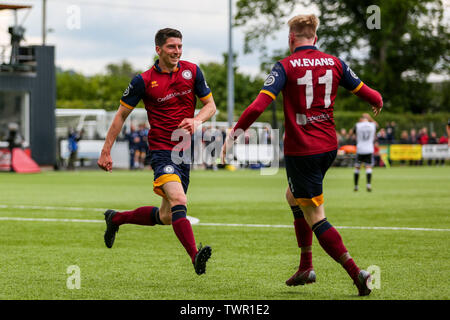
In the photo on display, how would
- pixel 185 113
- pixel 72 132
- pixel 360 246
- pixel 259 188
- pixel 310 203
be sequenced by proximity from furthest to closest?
pixel 72 132 < pixel 259 188 < pixel 360 246 < pixel 185 113 < pixel 310 203

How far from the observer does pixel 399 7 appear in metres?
51.9

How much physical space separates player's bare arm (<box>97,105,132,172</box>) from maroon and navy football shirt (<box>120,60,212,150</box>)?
8 cm

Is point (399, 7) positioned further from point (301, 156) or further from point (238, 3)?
point (301, 156)

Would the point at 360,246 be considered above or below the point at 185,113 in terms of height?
below

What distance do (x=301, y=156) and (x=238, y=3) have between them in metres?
51.5

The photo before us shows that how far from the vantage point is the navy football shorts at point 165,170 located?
7395 mm

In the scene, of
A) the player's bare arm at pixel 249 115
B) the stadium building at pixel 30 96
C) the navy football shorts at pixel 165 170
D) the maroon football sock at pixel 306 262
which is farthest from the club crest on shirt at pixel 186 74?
the stadium building at pixel 30 96

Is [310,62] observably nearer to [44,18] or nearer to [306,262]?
[306,262]

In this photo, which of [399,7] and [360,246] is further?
[399,7]

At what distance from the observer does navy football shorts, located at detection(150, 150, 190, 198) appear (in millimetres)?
7395

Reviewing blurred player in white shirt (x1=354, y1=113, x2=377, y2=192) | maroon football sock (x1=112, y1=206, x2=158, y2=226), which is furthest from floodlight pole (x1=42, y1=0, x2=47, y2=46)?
maroon football sock (x1=112, y1=206, x2=158, y2=226)

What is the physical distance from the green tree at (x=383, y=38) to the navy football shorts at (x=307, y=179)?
156 ft

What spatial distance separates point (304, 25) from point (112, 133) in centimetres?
224
